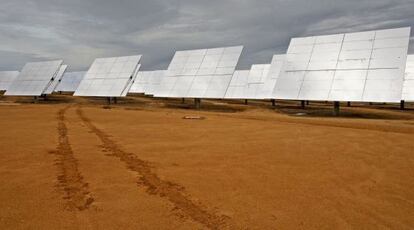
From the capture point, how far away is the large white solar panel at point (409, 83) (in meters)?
19.9

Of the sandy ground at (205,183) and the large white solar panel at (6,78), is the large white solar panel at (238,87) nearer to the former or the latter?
the sandy ground at (205,183)

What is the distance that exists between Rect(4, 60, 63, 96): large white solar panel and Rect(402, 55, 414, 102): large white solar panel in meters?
25.8

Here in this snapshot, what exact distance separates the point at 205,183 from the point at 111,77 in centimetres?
2140

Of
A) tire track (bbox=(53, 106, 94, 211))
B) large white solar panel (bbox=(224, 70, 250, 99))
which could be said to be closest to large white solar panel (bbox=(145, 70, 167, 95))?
large white solar panel (bbox=(224, 70, 250, 99))

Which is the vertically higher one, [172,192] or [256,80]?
[256,80]

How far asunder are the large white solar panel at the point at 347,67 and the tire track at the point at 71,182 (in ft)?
37.3

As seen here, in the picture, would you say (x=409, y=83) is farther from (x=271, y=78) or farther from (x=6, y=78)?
(x=6, y=78)

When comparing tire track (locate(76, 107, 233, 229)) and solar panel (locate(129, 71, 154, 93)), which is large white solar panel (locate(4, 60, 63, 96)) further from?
tire track (locate(76, 107, 233, 229))

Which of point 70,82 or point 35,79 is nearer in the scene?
point 35,79

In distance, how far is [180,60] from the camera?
71.8 ft

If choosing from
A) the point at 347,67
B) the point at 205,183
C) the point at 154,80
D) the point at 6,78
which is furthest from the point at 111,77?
the point at 6,78

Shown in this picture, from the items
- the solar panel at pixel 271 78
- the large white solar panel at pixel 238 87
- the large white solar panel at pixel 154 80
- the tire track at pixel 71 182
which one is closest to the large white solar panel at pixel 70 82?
the large white solar panel at pixel 154 80

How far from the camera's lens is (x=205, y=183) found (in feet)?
13.9

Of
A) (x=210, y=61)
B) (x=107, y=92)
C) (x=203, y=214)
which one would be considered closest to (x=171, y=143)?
(x=203, y=214)
